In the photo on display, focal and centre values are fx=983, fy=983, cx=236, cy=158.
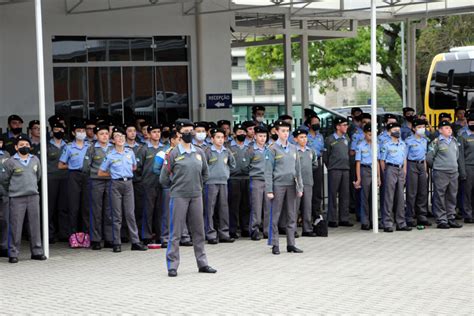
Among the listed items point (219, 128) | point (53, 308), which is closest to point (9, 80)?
point (219, 128)

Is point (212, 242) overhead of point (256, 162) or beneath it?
beneath

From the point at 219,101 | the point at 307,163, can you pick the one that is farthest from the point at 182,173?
the point at 219,101

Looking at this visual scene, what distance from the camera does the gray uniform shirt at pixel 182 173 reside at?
1207 cm

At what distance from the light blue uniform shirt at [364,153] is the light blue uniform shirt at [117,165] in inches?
168

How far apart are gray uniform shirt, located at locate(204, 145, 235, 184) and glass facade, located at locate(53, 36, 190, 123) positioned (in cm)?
699

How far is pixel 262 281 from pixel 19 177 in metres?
4.07

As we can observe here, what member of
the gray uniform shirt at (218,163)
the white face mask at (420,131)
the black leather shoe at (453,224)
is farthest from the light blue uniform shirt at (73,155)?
the black leather shoe at (453,224)

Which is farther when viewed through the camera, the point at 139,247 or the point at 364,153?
the point at 364,153

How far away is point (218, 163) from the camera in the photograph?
15336 mm

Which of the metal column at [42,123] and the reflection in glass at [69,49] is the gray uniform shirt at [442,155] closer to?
the metal column at [42,123]

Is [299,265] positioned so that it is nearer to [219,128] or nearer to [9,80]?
[219,128]

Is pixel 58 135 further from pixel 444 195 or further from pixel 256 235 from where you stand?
pixel 444 195

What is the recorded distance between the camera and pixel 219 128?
52.5 ft

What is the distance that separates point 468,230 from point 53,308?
340 inches
